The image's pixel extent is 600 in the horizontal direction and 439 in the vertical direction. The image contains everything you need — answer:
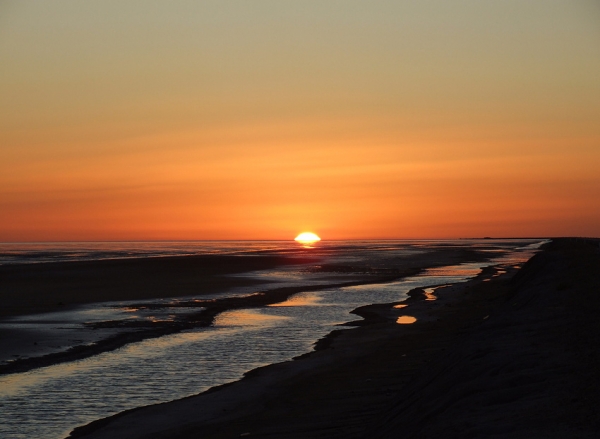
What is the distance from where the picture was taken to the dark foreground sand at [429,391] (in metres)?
8.64

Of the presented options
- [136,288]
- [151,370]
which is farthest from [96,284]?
[151,370]

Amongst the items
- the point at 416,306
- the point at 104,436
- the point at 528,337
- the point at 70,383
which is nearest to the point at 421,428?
the point at 528,337

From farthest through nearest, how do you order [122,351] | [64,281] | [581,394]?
[64,281], [122,351], [581,394]

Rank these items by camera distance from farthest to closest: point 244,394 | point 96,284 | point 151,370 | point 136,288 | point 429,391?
point 96,284 < point 136,288 < point 151,370 < point 244,394 < point 429,391

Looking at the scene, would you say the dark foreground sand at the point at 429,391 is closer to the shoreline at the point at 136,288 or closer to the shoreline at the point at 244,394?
the shoreline at the point at 244,394

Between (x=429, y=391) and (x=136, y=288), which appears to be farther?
(x=136, y=288)

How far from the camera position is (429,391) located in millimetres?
11633

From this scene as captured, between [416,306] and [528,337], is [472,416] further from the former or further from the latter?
[416,306]

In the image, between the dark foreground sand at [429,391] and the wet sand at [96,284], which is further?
the wet sand at [96,284]

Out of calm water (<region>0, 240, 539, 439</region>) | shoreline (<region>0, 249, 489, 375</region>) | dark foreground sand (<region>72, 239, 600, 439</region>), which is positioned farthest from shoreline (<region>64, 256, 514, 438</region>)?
shoreline (<region>0, 249, 489, 375</region>)

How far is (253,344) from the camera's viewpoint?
23.4 metres

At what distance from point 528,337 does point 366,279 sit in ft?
140

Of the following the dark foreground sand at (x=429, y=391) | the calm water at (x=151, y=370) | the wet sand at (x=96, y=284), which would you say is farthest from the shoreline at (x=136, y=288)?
the dark foreground sand at (x=429, y=391)

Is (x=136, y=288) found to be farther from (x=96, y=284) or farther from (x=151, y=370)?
(x=151, y=370)
